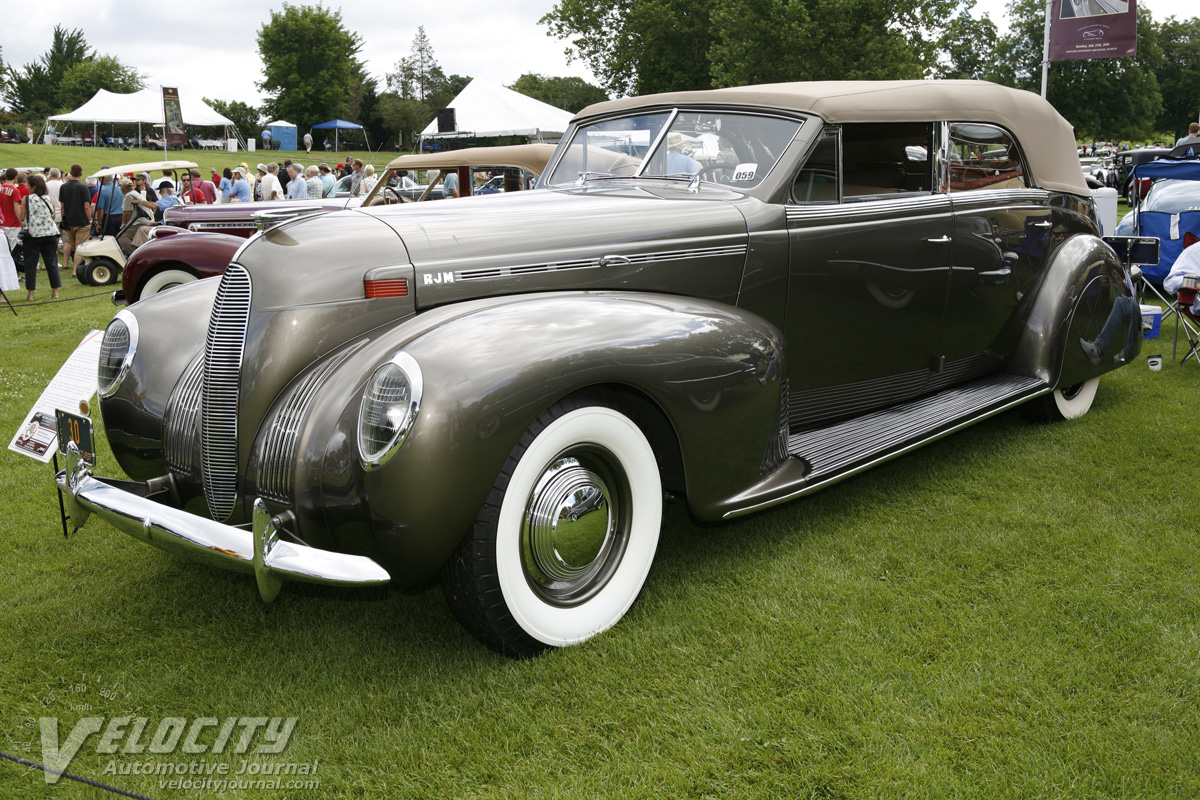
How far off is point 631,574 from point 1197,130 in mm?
17031

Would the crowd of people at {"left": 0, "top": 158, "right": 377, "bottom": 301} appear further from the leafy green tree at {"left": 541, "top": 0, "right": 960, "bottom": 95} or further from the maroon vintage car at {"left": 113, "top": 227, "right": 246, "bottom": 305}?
the leafy green tree at {"left": 541, "top": 0, "right": 960, "bottom": 95}

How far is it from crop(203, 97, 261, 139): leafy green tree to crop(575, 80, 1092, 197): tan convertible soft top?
2808 inches

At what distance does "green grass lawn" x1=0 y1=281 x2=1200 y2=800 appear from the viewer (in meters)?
2.19

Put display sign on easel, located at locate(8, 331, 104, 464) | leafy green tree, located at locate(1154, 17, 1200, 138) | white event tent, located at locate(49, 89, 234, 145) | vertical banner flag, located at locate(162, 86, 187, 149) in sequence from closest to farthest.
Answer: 1. display sign on easel, located at locate(8, 331, 104, 464)
2. vertical banner flag, located at locate(162, 86, 187, 149)
3. white event tent, located at locate(49, 89, 234, 145)
4. leafy green tree, located at locate(1154, 17, 1200, 138)

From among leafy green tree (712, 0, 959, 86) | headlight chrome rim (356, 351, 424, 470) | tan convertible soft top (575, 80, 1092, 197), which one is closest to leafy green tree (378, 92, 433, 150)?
leafy green tree (712, 0, 959, 86)

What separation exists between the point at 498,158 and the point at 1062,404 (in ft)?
18.7

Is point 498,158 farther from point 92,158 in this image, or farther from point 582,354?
point 92,158

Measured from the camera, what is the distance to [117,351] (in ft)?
10.4

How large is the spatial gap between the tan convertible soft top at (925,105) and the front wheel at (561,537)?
186 cm

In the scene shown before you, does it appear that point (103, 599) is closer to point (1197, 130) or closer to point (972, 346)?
point (972, 346)

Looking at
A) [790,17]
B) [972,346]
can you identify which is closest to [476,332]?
[972,346]

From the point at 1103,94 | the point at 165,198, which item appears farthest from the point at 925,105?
the point at 1103,94

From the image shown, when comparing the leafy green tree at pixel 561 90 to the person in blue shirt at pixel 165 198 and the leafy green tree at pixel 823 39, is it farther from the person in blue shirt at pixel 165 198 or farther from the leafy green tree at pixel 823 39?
the person in blue shirt at pixel 165 198

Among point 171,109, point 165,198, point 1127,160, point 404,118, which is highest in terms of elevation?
point 404,118
